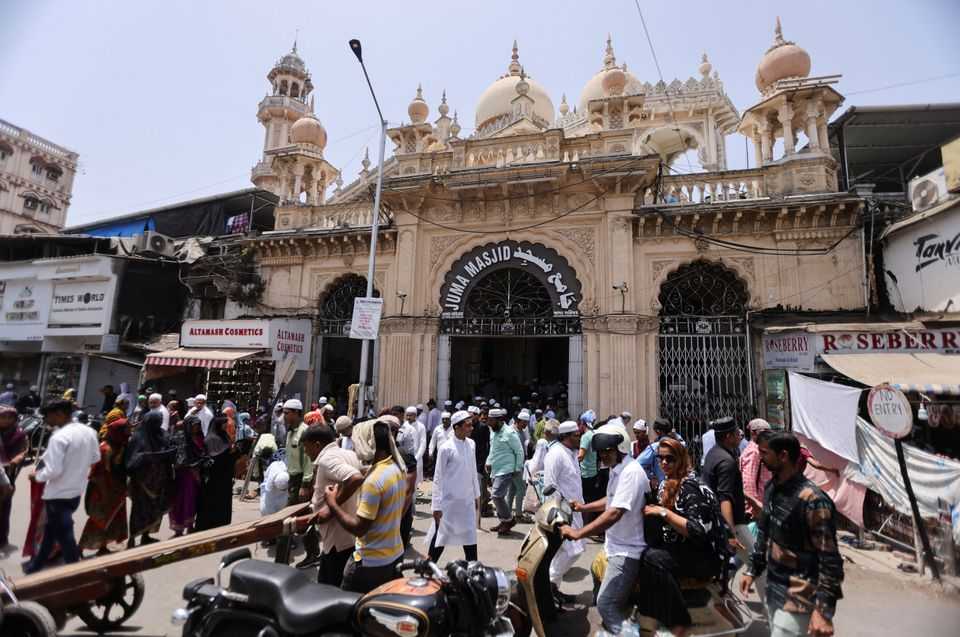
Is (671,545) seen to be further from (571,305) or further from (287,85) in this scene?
(287,85)

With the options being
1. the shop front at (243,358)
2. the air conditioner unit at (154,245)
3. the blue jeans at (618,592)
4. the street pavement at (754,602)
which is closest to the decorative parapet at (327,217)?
the shop front at (243,358)

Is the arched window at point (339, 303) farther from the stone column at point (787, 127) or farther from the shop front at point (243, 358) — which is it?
the stone column at point (787, 127)

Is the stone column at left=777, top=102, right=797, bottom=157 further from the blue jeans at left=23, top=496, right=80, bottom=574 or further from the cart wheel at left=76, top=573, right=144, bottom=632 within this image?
the blue jeans at left=23, top=496, right=80, bottom=574

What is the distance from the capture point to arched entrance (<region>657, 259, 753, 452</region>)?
10.3 m

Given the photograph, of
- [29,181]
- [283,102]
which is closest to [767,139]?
[283,102]

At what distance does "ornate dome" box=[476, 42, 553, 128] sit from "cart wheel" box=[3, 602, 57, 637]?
2151 cm

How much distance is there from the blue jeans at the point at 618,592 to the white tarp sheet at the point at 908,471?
4.21 metres

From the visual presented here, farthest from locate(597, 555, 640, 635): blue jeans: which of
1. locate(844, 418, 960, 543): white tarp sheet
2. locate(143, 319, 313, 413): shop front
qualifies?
locate(143, 319, 313, 413): shop front

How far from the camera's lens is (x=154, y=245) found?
54.7ft

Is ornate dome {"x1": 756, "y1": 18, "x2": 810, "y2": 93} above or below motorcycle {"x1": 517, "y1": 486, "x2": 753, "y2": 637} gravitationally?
above

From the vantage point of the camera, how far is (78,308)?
1641cm

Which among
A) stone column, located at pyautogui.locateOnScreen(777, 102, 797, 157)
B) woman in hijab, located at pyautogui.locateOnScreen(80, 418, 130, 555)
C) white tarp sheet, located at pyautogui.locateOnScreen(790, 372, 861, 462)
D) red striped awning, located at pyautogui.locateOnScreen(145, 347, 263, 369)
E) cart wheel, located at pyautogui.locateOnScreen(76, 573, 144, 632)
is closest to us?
cart wheel, located at pyautogui.locateOnScreen(76, 573, 144, 632)

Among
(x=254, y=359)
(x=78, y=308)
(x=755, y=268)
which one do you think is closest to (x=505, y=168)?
(x=755, y=268)

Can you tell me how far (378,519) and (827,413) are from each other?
22.2 feet
